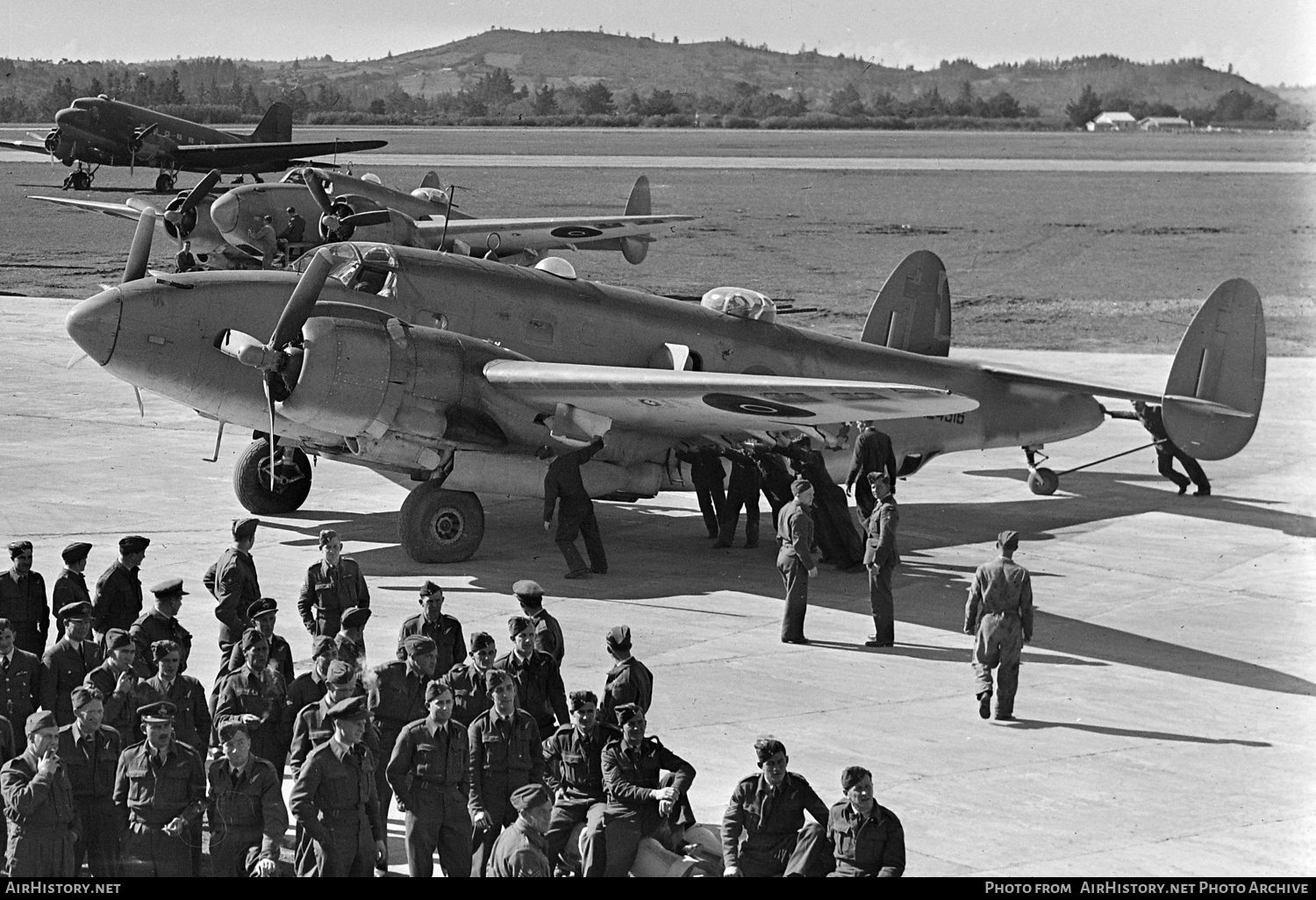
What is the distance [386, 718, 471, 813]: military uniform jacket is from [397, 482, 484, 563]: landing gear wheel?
841 centimetres

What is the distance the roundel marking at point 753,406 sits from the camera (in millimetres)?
16797

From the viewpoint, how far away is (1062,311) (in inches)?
1923

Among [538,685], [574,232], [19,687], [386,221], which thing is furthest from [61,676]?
[574,232]

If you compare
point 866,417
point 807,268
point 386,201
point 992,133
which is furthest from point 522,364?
point 992,133

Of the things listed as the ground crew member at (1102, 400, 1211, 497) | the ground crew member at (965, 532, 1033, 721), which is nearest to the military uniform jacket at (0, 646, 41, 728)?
the ground crew member at (965, 532, 1033, 721)

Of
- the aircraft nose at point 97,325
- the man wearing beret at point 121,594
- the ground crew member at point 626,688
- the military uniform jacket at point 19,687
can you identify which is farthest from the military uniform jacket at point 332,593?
the aircraft nose at point 97,325

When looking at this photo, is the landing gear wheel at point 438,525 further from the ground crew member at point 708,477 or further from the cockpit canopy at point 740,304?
the cockpit canopy at point 740,304

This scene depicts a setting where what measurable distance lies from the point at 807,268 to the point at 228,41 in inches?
1423

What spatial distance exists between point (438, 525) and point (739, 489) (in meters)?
3.58

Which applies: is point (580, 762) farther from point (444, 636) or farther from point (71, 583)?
point (71, 583)

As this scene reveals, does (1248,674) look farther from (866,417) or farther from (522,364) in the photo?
(522,364)

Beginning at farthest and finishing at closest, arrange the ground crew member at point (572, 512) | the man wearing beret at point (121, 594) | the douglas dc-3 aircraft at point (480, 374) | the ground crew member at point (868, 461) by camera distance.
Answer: the ground crew member at point (868, 461)
the ground crew member at point (572, 512)
the douglas dc-3 aircraft at point (480, 374)
the man wearing beret at point (121, 594)

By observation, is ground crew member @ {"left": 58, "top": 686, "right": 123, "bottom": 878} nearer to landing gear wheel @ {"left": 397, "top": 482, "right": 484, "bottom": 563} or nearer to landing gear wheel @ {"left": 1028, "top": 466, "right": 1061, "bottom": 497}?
landing gear wheel @ {"left": 397, "top": 482, "right": 484, "bottom": 563}

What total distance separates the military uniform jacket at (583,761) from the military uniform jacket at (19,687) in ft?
11.5
